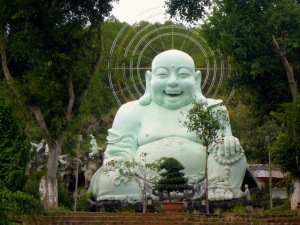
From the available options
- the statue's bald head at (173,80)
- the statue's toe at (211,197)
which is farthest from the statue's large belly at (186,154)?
the statue's bald head at (173,80)

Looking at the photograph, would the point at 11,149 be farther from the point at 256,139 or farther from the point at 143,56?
the point at 256,139

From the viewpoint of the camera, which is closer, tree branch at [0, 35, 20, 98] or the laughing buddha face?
tree branch at [0, 35, 20, 98]

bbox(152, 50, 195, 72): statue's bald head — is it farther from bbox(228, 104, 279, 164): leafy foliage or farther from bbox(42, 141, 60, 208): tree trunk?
bbox(228, 104, 279, 164): leafy foliage

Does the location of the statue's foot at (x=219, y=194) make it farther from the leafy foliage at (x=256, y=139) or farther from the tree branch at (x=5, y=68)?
the leafy foliage at (x=256, y=139)

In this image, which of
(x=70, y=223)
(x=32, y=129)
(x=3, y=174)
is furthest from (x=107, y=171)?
(x=70, y=223)

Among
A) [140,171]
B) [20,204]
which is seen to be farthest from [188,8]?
[20,204]

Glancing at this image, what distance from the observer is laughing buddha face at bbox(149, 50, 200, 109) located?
23122 mm

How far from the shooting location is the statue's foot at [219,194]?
21.5 meters

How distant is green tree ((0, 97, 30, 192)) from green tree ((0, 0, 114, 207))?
2.91 feet

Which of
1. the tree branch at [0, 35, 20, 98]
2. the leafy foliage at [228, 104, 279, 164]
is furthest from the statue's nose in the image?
the leafy foliage at [228, 104, 279, 164]

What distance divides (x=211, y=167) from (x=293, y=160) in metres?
2.44

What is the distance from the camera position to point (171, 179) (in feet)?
66.4

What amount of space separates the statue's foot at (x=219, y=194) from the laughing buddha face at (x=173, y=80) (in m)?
2.77

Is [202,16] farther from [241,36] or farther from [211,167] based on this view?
[211,167]
